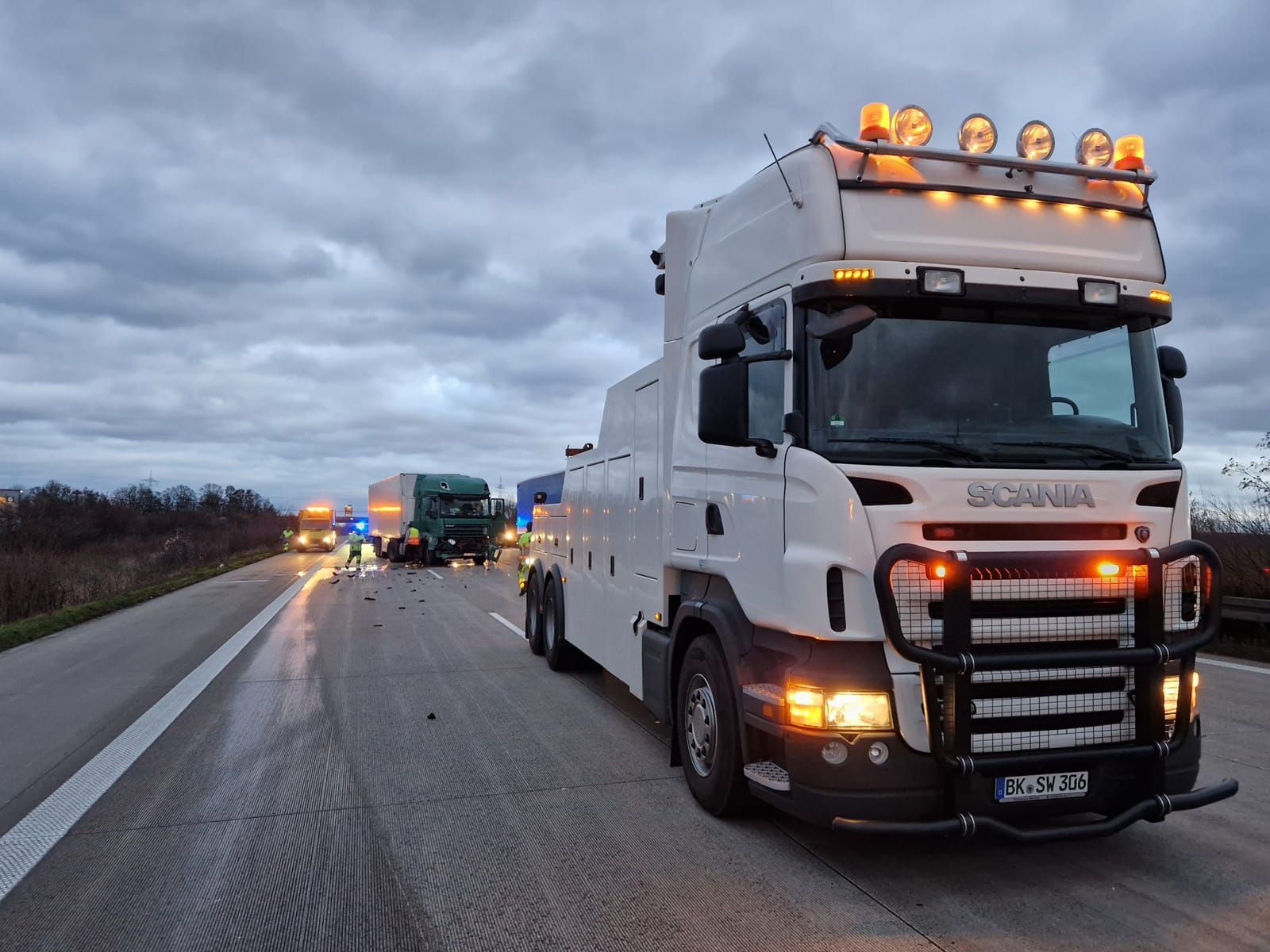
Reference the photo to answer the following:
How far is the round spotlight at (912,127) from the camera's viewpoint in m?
4.55

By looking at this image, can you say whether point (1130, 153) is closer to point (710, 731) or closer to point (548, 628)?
point (710, 731)

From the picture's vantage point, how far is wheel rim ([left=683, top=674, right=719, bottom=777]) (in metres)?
4.88

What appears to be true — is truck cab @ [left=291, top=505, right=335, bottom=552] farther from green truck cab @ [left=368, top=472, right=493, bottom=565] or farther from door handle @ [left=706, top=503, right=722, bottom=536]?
door handle @ [left=706, top=503, right=722, bottom=536]

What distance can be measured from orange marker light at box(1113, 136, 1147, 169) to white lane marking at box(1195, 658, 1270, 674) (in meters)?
6.66

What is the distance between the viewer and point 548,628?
1005cm

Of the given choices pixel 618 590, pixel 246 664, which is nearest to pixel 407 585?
pixel 246 664

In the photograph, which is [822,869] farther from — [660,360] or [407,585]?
[407,585]

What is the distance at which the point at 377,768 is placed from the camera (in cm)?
584

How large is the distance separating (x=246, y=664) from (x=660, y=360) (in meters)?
6.89

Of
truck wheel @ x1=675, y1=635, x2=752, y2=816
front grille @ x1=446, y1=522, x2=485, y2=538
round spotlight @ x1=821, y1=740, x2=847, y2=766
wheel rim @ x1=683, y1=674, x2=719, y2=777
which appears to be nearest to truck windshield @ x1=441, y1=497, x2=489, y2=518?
front grille @ x1=446, y1=522, x2=485, y2=538

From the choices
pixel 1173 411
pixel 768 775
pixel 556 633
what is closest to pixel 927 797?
pixel 768 775

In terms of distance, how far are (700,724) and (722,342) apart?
7.33 ft

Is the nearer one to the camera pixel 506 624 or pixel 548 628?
pixel 548 628

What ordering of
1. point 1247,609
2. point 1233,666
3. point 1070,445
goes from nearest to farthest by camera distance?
point 1070,445 → point 1233,666 → point 1247,609
